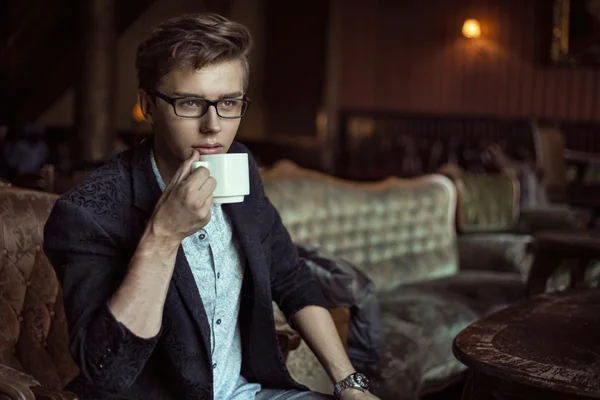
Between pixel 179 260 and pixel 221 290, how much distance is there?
0.44ft

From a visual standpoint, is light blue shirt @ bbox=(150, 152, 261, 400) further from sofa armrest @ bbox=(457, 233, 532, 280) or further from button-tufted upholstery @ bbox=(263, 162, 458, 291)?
→ sofa armrest @ bbox=(457, 233, 532, 280)

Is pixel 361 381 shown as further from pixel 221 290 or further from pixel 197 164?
pixel 197 164

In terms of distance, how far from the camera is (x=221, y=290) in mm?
1552

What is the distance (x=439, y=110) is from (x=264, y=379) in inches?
362

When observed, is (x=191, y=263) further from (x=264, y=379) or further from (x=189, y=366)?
(x=264, y=379)

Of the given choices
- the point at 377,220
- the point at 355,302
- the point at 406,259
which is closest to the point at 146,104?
the point at 355,302

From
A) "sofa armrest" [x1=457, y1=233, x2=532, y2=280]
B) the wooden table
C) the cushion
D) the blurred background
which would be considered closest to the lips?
the wooden table

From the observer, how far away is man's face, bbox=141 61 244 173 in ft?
4.66

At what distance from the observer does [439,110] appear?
10.6 metres

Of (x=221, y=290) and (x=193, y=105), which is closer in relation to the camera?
(x=193, y=105)

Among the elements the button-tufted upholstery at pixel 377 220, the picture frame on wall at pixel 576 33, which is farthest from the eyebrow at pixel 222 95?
the picture frame on wall at pixel 576 33

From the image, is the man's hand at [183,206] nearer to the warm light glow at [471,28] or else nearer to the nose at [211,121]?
the nose at [211,121]

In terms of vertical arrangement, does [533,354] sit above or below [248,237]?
below

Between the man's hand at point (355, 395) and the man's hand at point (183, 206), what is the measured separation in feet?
1.57
